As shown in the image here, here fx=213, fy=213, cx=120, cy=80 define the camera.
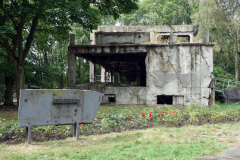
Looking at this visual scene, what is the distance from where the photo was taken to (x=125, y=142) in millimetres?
4820

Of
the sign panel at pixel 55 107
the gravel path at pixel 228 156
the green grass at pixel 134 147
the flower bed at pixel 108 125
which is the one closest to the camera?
the gravel path at pixel 228 156

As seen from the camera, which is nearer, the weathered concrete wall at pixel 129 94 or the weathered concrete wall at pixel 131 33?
the weathered concrete wall at pixel 129 94

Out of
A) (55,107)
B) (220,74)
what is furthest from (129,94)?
(220,74)

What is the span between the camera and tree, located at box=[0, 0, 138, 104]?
31.9 feet

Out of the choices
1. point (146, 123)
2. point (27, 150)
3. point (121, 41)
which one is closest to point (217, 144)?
point (146, 123)

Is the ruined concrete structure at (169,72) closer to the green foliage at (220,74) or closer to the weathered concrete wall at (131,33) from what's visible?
the weathered concrete wall at (131,33)

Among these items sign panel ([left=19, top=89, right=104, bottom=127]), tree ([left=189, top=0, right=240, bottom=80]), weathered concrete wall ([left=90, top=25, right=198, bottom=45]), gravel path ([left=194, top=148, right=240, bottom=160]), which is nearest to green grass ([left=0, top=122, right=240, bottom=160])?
gravel path ([left=194, top=148, right=240, bottom=160])

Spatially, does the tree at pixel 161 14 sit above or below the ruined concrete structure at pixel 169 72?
above

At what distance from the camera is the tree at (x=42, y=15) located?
971 cm

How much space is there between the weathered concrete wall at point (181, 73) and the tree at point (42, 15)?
3.82 m

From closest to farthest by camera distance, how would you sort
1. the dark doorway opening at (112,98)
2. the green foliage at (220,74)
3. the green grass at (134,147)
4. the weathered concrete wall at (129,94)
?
1. the green grass at (134,147)
2. the weathered concrete wall at (129,94)
3. the dark doorway opening at (112,98)
4. the green foliage at (220,74)

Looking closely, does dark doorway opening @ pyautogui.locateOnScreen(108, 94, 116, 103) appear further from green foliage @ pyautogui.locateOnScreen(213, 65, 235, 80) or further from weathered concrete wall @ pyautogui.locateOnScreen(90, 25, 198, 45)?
green foliage @ pyautogui.locateOnScreen(213, 65, 235, 80)

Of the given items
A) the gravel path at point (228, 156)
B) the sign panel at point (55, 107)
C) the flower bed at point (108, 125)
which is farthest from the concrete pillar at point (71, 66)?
the gravel path at point (228, 156)

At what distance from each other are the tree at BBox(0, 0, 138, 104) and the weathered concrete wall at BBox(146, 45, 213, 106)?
382 centimetres
